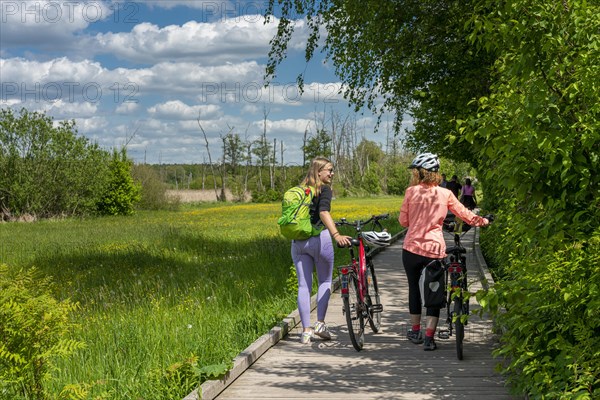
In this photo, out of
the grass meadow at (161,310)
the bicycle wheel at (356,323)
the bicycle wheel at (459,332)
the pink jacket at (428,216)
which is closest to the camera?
the grass meadow at (161,310)

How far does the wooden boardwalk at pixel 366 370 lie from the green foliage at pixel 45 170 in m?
38.7

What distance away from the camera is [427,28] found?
50.9 feet

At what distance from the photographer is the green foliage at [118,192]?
167 ft

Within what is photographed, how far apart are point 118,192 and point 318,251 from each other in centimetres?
4471

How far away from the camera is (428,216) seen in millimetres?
7492

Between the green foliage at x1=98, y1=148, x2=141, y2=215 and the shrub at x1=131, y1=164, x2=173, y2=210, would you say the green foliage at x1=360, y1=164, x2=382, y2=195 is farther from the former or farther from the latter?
the green foliage at x1=98, y1=148, x2=141, y2=215

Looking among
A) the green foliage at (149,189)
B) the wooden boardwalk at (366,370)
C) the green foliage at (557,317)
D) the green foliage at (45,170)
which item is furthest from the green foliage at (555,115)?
the green foliage at (149,189)

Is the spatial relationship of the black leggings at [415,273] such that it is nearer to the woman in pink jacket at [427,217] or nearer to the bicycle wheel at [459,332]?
the woman in pink jacket at [427,217]

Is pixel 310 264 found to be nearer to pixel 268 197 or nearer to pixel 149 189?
pixel 149 189

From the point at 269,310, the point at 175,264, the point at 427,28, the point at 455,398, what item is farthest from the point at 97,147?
the point at 455,398

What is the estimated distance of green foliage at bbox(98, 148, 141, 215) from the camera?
5091 centimetres

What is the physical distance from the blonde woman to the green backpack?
0.34ft

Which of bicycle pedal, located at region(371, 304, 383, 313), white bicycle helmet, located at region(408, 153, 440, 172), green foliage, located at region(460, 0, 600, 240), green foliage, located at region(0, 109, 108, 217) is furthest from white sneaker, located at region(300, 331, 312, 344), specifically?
green foliage, located at region(0, 109, 108, 217)

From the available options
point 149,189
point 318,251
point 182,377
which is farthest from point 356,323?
point 149,189
